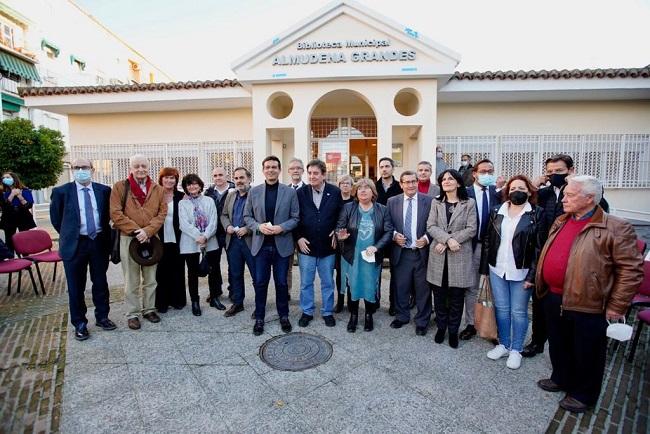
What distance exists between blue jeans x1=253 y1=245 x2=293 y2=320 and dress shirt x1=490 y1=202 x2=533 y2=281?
235cm

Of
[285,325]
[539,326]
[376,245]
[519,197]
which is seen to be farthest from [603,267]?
[285,325]

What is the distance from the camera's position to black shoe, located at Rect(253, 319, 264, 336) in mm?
3936

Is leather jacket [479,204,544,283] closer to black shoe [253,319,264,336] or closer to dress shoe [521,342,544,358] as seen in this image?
dress shoe [521,342,544,358]

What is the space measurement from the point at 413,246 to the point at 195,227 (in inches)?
113

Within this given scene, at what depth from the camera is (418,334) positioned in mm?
3902

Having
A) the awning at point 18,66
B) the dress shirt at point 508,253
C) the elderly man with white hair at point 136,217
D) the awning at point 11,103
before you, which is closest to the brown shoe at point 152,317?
the elderly man with white hair at point 136,217

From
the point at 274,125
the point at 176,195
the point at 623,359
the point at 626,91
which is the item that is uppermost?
the point at 626,91

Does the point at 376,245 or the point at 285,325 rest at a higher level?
the point at 376,245

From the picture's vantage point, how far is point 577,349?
2.66 metres

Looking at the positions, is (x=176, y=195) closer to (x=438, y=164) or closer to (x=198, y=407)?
(x=198, y=407)

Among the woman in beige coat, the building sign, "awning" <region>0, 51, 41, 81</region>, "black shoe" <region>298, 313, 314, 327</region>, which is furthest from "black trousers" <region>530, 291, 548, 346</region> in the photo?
"awning" <region>0, 51, 41, 81</region>

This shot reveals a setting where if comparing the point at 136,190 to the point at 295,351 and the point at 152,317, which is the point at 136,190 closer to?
the point at 152,317

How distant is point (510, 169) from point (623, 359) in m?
7.18

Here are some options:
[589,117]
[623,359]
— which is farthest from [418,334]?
[589,117]
